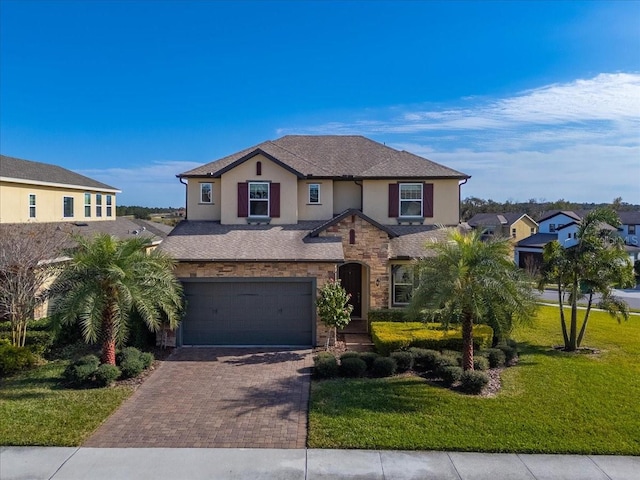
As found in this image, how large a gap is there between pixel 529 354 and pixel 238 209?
1194 centimetres

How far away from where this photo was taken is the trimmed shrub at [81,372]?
36.7ft

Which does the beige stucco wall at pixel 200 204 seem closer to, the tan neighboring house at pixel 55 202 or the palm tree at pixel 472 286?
the tan neighboring house at pixel 55 202

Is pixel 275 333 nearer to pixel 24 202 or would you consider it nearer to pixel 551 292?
pixel 24 202

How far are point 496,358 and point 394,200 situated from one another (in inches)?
333

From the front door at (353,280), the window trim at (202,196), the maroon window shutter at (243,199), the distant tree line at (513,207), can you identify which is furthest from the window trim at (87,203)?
the distant tree line at (513,207)

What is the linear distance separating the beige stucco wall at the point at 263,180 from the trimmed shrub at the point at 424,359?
26.4 feet

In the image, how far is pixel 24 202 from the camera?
2341 centimetres

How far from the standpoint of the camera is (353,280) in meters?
18.8

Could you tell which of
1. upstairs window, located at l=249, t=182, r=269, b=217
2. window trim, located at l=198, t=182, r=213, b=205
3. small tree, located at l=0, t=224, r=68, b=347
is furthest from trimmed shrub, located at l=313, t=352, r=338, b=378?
window trim, located at l=198, t=182, r=213, b=205

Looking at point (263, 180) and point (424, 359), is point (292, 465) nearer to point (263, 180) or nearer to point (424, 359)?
point (424, 359)

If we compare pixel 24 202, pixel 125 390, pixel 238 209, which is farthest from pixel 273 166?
pixel 24 202

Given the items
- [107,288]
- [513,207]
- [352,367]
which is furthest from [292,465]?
[513,207]

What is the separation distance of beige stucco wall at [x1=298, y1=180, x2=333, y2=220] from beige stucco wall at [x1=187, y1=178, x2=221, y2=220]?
3.55 meters

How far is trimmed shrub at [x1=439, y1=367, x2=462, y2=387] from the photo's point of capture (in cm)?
1114
